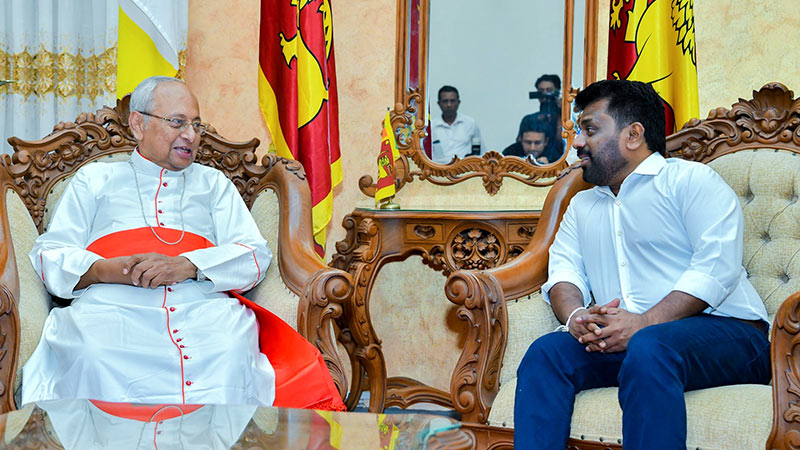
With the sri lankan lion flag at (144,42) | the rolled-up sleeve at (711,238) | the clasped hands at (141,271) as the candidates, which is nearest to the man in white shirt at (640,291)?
the rolled-up sleeve at (711,238)

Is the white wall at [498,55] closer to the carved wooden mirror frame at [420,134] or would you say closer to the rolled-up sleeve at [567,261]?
the carved wooden mirror frame at [420,134]

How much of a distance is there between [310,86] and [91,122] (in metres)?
1.04

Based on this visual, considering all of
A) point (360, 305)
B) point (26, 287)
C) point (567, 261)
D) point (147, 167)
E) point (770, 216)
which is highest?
point (147, 167)

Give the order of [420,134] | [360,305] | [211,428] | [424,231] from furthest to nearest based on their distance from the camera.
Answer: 1. [420,134]
2. [424,231]
3. [360,305]
4. [211,428]

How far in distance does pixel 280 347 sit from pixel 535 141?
189cm

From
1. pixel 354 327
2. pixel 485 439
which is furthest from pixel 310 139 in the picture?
pixel 485 439

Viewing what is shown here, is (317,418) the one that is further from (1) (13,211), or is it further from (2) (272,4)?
(2) (272,4)

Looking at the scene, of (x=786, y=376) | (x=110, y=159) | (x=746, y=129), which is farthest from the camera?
(x=110, y=159)

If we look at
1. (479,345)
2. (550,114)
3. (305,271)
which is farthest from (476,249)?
(479,345)

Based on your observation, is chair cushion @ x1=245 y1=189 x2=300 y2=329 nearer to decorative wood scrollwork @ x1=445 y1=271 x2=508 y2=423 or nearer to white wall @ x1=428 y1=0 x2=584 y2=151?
decorative wood scrollwork @ x1=445 y1=271 x2=508 y2=423

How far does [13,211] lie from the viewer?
2.67m

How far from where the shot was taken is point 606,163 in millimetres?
2520

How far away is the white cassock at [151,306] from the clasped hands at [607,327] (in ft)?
3.04

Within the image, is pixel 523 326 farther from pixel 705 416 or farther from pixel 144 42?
pixel 144 42
